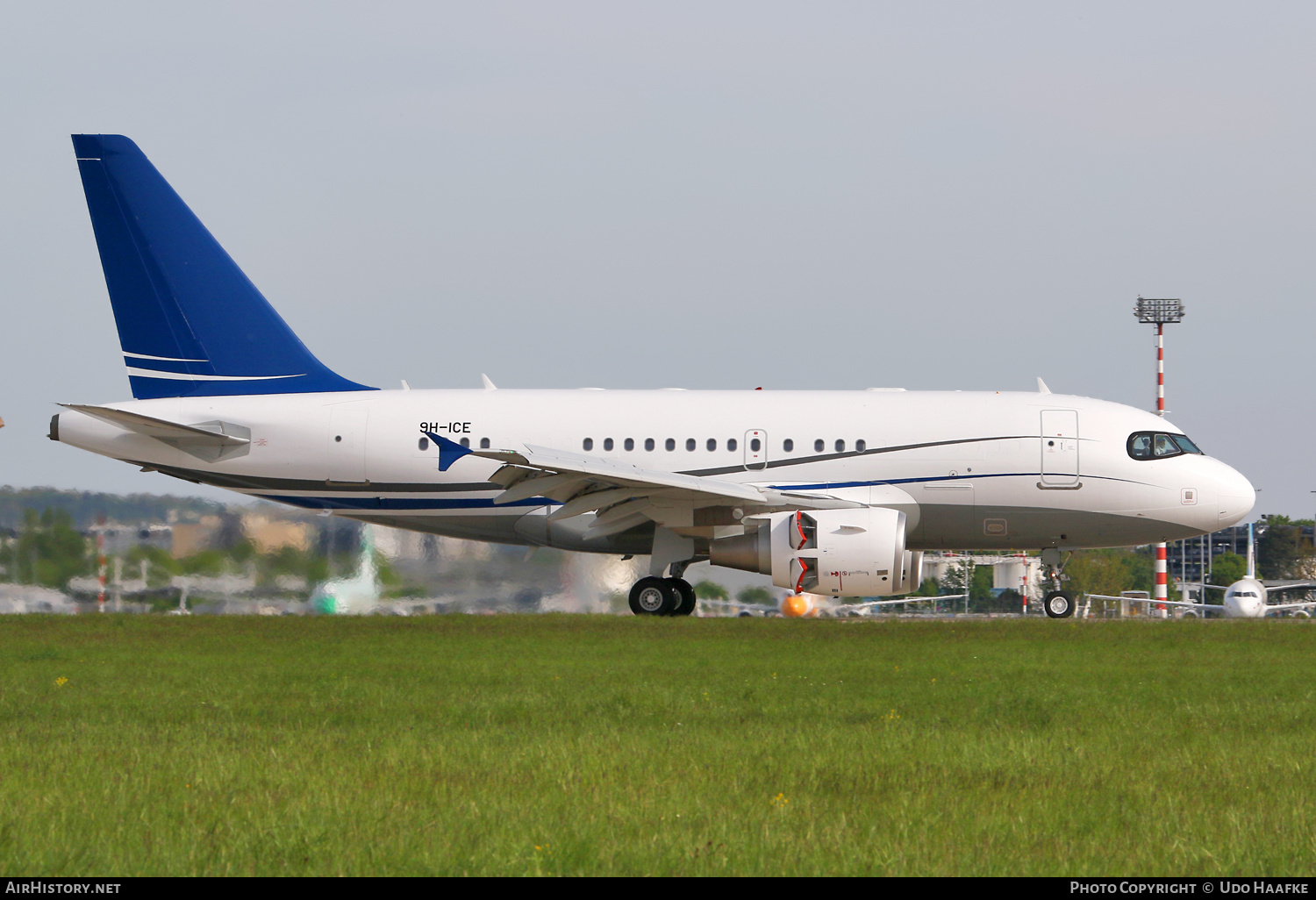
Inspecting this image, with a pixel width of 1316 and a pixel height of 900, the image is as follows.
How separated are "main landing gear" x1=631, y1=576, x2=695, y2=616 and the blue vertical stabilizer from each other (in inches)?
224

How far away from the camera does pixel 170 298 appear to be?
23.4 metres

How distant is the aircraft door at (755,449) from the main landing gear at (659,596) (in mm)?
2163

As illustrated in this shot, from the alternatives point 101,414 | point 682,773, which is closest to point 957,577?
point 101,414

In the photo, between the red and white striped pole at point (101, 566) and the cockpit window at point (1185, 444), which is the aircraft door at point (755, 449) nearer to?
the cockpit window at point (1185, 444)

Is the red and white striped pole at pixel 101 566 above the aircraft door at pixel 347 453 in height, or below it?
below

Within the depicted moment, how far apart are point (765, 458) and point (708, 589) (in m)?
2.89

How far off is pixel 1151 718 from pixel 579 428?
44.5 feet

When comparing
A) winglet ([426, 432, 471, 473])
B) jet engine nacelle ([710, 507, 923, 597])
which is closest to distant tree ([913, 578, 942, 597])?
jet engine nacelle ([710, 507, 923, 597])

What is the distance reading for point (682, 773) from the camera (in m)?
7.64

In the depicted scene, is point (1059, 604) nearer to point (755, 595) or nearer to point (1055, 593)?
point (1055, 593)

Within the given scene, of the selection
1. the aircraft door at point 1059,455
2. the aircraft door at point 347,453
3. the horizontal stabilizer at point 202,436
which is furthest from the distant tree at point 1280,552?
the horizontal stabilizer at point 202,436

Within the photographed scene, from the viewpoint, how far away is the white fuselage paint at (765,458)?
22.3m

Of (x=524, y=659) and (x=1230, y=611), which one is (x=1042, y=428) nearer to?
(x=524, y=659)

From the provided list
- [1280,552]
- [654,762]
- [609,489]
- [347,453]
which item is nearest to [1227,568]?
[1280,552]
